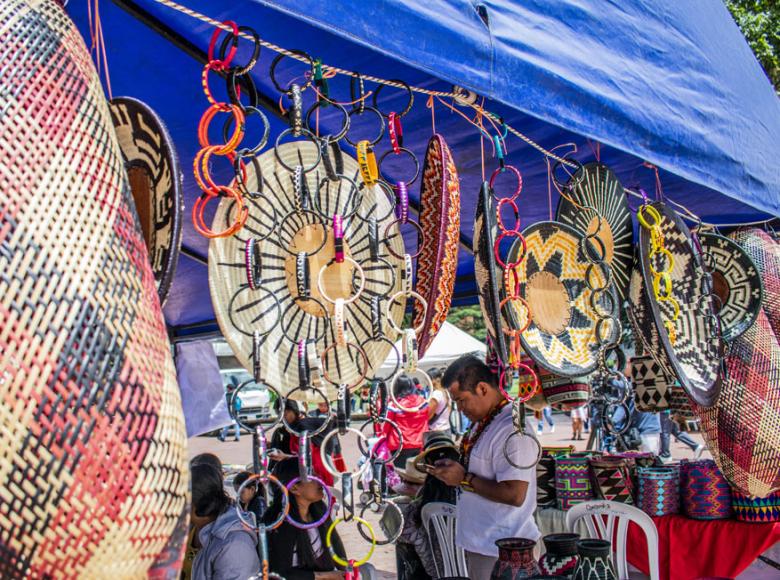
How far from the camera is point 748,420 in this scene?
2.34 m

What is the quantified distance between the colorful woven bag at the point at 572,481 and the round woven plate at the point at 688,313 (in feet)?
3.58

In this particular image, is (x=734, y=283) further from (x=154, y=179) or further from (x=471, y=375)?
(x=154, y=179)

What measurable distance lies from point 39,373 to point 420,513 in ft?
9.56

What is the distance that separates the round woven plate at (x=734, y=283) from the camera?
2.48m

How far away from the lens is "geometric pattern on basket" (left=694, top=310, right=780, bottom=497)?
7.66 ft

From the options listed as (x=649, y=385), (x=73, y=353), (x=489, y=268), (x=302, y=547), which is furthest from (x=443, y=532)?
(x=73, y=353)

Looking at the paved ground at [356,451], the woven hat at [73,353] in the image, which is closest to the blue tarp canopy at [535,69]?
the woven hat at [73,353]

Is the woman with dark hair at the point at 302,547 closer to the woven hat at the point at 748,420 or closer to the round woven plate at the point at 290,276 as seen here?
the round woven plate at the point at 290,276

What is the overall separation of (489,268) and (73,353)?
110 centimetres

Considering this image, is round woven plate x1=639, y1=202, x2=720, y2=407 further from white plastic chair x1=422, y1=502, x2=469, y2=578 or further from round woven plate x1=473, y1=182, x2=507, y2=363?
white plastic chair x1=422, y1=502, x2=469, y2=578

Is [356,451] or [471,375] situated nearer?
[471,375]

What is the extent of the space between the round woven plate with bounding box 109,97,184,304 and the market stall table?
2617 millimetres

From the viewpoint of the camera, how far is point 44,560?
1.74 feet

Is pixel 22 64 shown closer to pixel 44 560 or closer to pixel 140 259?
pixel 140 259
